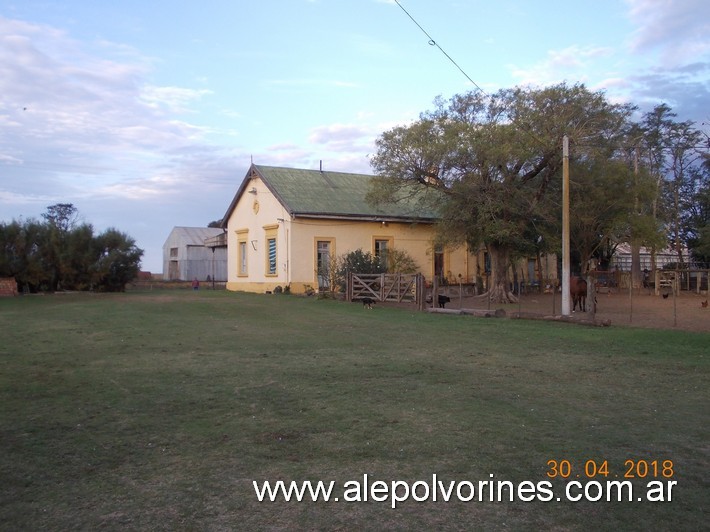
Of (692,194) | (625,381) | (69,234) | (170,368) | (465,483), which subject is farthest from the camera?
(692,194)

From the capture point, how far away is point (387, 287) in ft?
80.9

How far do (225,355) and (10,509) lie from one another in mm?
6933

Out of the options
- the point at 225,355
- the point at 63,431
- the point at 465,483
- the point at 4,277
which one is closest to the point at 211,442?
the point at 63,431

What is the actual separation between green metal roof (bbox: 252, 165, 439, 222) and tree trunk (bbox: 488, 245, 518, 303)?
5.52 meters

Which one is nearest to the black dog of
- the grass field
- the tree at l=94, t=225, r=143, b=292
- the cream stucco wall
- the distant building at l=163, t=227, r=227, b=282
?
the cream stucco wall

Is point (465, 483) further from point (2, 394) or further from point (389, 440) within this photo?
point (2, 394)

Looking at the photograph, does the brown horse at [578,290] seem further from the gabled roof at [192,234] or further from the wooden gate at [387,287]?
the gabled roof at [192,234]

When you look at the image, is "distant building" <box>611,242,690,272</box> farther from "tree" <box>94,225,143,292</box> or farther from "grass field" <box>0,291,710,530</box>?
"grass field" <box>0,291,710,530</box>

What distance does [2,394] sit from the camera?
8.16 metres

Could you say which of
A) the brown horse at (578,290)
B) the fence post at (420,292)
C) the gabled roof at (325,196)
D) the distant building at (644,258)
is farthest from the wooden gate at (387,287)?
the distant building at (644,258)

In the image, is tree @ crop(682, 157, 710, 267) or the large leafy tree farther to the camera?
tree @ crop(682, 157, 710, 267)

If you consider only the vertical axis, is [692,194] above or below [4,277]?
above

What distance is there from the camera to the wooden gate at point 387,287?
23.0 m

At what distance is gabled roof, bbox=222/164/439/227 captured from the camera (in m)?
32.3
